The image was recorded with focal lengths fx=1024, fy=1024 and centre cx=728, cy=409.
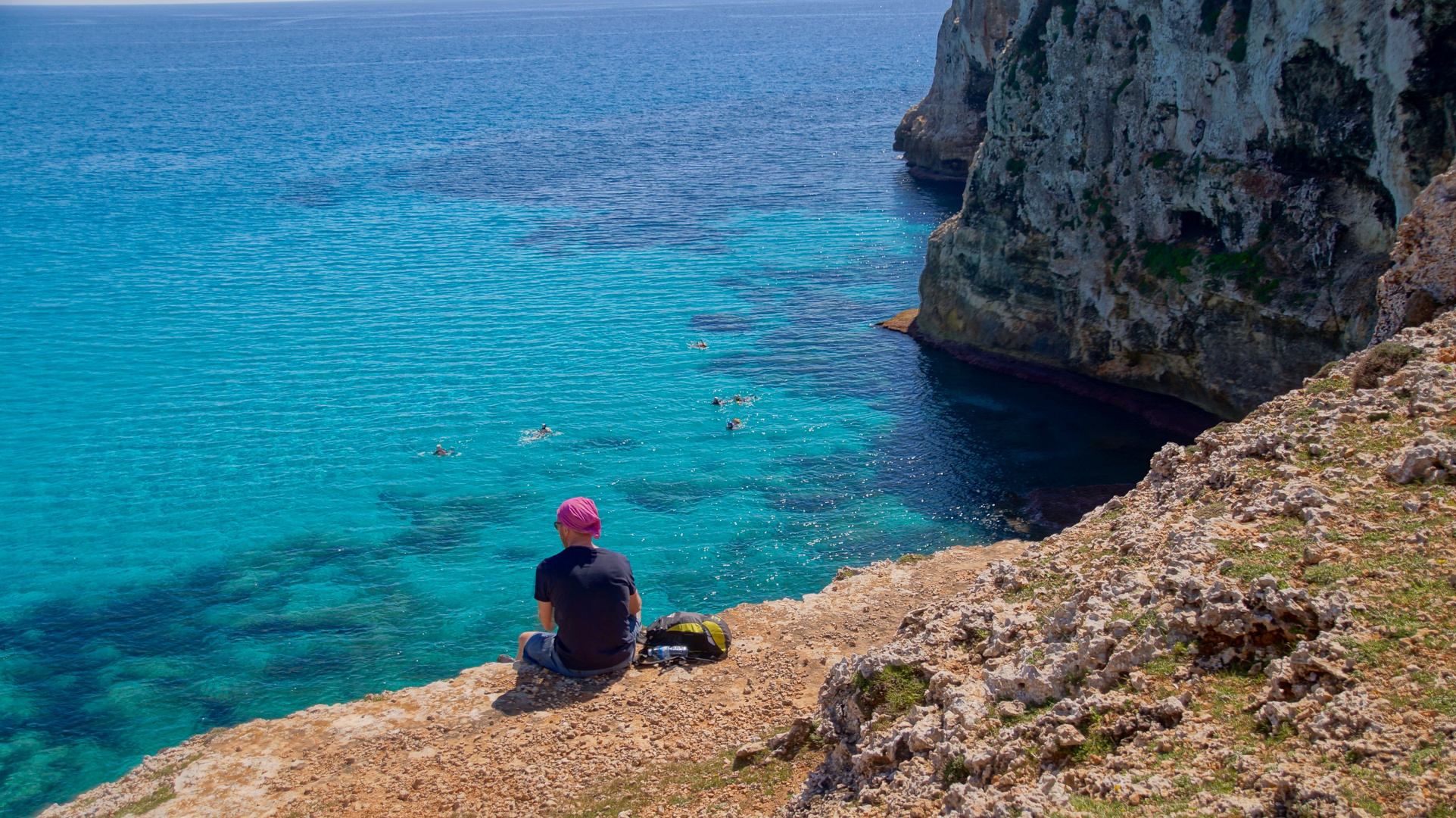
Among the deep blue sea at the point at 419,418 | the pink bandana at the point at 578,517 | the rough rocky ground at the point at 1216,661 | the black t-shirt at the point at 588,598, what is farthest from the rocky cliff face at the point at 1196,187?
the pink bandana at the point at 578,517

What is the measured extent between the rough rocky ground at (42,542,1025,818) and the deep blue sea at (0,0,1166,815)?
30.1 feet

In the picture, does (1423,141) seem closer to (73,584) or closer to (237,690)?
(237,690)

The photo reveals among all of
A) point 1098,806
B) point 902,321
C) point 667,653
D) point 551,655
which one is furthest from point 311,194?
point 1098,806

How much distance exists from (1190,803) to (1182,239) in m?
36.0

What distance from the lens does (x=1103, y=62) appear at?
41156mm

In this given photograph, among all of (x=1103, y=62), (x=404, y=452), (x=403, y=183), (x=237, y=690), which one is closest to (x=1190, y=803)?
(x=237, y=690)

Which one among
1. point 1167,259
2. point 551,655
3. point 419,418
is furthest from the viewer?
point 419,418

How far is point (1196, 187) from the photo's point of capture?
124 feet

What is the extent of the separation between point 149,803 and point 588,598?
6.93 metres

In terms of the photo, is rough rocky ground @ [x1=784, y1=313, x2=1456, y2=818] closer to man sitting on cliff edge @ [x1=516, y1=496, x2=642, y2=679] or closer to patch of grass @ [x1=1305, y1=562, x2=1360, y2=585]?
patch of grass @ [x1=1305, y1=562, x2=1360, y2=585]

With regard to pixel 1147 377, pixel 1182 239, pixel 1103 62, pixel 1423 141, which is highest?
pixel 1103 62

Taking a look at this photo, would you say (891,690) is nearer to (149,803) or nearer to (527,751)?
(527,751)

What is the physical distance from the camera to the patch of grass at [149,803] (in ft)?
47.2

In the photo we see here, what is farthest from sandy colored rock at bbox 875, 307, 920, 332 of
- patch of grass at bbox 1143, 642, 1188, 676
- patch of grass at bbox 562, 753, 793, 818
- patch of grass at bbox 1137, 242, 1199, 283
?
patch of grass at bbox 1143, 642, 1188, 676
